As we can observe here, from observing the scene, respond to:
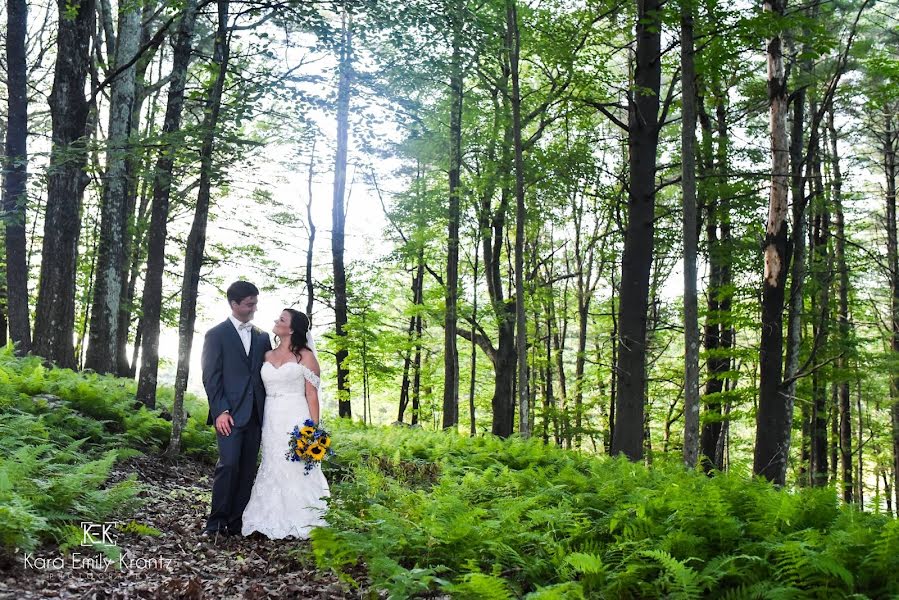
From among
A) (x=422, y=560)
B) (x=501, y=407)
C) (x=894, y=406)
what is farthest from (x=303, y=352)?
(x=894, y=406)

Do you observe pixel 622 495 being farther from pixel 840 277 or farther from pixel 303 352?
pixel 840 277

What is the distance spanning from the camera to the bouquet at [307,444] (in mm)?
6641

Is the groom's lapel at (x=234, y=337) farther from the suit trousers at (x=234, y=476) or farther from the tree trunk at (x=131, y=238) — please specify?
the tree trunk at (x=131, y=238)

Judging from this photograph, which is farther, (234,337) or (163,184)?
(163,184)

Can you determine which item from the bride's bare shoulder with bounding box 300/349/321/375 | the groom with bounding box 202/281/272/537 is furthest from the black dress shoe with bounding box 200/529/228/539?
the bride's bare shoulder with bounding box 300/349/321/375

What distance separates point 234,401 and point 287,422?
0.58 meters

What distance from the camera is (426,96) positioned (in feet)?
65.1

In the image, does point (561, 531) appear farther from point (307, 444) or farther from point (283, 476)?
point (283, 476)

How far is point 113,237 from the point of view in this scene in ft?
44.1

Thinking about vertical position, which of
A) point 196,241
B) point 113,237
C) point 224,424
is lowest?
point 224,424

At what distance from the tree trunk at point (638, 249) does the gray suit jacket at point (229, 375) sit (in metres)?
5.94

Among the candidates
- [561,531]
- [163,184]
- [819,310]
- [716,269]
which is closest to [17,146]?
[163,184]

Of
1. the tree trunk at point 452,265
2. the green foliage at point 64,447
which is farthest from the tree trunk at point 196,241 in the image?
the tree trunk at point 452,265

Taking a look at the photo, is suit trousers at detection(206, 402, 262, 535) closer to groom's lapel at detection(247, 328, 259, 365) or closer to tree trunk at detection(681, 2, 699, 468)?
groom's lapel at detection(247, 328, 259, 365)
